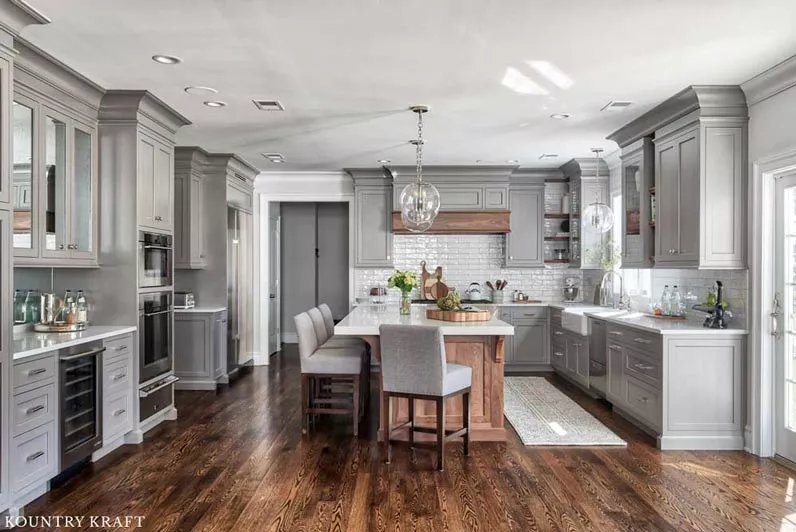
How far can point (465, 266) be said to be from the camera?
26.1ft

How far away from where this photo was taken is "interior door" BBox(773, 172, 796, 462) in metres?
3.87

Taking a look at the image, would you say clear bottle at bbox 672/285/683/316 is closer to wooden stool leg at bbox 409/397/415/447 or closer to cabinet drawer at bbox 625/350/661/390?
cabinet drawer at bbox 625/350/661/390

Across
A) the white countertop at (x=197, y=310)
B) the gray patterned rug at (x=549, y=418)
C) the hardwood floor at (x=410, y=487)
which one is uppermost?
the white countertop at (x=197, y=310)

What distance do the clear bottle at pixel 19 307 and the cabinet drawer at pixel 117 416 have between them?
0.78 metres

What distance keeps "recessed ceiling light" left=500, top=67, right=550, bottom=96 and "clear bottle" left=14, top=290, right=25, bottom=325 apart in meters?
3.58

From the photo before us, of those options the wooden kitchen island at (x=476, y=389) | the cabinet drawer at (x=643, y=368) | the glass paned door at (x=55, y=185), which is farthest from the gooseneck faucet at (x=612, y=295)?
the glass paned door at (x=55, y=185)

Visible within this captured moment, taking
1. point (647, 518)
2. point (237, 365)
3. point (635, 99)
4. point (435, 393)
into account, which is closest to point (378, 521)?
point (435, 393)

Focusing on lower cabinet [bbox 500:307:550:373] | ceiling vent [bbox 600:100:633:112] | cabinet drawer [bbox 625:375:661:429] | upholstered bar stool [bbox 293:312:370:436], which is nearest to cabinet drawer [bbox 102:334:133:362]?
upholstered bar stool [bbox 293:312:370:436]

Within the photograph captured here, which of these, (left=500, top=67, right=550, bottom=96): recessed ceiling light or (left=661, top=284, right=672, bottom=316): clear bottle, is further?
(left=661, top=284, right=672, bottom=316): clear bottle

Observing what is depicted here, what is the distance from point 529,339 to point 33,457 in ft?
18.1

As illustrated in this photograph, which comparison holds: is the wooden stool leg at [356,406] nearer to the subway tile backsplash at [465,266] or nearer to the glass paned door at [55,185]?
the glass paned door at [55,185]

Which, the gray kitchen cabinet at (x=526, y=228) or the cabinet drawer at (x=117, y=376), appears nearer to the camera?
the cabinet drawer at (x=117, y=376)

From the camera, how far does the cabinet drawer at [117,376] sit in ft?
13.1

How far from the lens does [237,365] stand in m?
7.16
